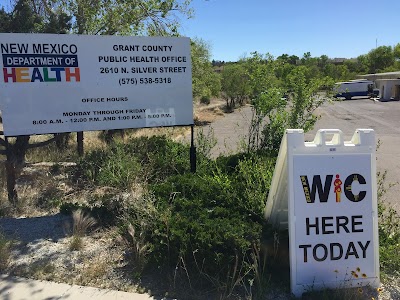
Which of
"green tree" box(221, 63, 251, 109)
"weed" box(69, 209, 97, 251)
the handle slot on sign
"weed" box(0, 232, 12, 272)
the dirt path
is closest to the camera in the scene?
the handle slot on sign

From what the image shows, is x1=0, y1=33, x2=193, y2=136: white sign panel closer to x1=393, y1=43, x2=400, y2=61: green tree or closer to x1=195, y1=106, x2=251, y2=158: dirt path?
x1=195, y1=106, x2=251, y2=158: dirt path

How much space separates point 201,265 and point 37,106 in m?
3.56

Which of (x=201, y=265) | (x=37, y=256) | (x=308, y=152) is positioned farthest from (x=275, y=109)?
(x=37, y=256)

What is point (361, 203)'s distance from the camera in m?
3.34

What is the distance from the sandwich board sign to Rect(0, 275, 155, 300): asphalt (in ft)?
4.48

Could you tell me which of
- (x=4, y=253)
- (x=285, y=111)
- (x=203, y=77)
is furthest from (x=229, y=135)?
(x=4, y=253)

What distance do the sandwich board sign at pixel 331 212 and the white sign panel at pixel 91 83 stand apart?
3.30 m

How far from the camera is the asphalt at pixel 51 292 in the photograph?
3230 mm

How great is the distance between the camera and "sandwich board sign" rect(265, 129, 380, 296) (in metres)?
3.26

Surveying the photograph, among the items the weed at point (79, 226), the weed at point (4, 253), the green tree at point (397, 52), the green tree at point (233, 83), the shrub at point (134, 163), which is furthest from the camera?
the green tree at point (397, 52)

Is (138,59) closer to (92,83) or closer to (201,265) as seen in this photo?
(92,83)

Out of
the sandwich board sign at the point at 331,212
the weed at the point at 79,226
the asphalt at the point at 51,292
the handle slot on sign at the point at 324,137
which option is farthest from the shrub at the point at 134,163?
the handle slot on sign at the point at 324,137

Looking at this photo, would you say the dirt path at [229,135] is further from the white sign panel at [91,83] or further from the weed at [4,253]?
the weed at [4,253]

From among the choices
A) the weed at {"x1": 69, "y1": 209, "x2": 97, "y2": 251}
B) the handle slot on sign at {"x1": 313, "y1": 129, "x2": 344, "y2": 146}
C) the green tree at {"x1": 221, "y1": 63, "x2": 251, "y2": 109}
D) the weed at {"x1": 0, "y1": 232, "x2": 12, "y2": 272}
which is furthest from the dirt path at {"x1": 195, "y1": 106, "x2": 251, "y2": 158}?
the green tree at {"x1": 221, "y1": 63, "x2": 251, "y2": 109}
